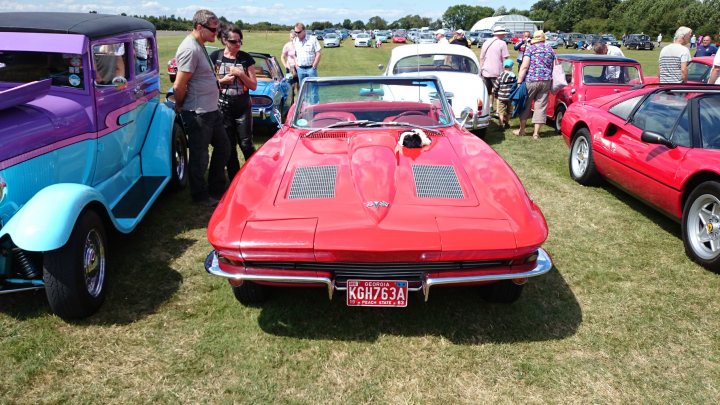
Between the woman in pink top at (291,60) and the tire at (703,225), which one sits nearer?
the tire at (703,225)

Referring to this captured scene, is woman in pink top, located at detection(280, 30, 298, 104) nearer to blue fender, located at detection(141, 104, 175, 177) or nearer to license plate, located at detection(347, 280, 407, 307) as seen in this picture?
blue fender, located at detection(141, 104, 175, 177)

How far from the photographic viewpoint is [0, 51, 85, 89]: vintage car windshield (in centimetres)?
376

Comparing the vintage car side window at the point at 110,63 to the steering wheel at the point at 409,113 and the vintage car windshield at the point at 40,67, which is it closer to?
the vintage car windshield at the point at 40,67

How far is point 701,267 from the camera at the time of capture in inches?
159

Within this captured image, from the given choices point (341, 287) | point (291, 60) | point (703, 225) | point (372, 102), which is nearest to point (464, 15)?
point (291, 60)

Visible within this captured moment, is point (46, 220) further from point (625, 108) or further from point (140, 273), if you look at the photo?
point (625, 108)

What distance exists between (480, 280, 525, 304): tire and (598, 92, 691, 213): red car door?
7.09 feet

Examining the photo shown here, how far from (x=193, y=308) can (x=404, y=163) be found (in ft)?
5.84

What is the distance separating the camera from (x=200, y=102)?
4711 millimetres

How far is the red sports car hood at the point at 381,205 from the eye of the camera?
2.63 m

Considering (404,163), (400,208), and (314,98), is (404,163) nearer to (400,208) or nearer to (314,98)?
(400,208)

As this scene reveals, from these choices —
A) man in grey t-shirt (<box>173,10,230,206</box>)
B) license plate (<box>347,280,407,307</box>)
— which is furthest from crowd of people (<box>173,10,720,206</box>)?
license plate (<box>347,280,407,307</box>)

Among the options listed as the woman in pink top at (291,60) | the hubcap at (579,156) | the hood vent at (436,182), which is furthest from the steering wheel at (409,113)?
the woman in pink top at (291,60)

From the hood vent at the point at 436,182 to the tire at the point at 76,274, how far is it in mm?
2120
